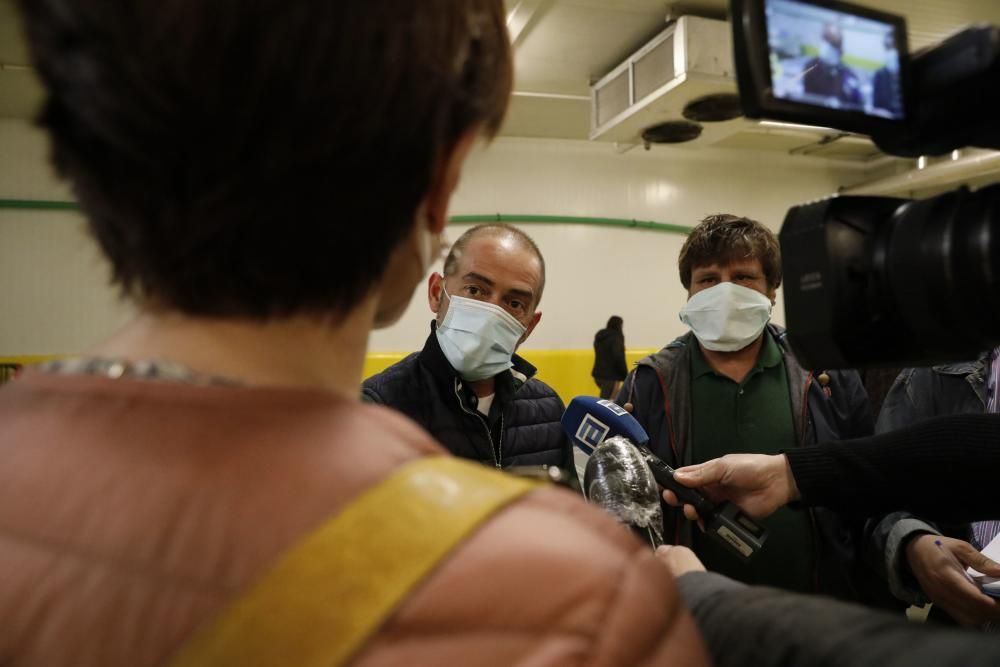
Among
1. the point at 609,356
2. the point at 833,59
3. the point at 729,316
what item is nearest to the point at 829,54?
the point at 833,59

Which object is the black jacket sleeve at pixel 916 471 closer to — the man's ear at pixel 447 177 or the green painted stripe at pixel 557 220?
the man's ear at pixel 447 177

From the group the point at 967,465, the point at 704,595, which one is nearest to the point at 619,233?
the point at 967,465

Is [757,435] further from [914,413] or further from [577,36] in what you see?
[577,36]

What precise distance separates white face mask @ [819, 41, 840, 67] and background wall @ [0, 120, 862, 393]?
420 centimetres

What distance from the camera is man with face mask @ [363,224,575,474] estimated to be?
1.56m

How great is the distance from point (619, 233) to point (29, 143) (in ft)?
16.4

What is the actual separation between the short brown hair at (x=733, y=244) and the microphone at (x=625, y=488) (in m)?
0.81

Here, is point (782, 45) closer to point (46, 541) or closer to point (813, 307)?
→ point (813, 307)

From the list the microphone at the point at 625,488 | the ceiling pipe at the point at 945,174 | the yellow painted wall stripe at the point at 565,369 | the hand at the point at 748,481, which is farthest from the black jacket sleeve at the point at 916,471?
the ceiling pipe at the point at 945,174

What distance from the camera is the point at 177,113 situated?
0.36 meters

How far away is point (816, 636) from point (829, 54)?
21.4 inches

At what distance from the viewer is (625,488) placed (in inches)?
38.3

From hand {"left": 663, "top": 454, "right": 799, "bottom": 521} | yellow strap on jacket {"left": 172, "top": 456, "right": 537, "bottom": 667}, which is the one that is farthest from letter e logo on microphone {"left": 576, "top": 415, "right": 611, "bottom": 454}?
yellow strap on jacket {"left": 172, "top": 456, "right": 537, "bottom": 667}

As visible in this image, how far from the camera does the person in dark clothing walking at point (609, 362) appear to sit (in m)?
4.81
